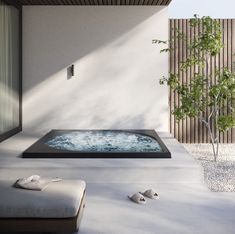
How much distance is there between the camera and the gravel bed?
4699mm

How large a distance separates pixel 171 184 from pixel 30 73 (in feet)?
13.7

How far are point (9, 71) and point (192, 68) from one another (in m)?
3.43

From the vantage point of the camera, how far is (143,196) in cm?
392

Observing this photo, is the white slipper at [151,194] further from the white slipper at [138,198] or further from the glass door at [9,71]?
the glass door at [9,71]

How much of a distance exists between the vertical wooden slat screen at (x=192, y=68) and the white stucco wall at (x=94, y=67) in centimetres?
35

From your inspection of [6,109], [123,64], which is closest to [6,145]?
[6,109]

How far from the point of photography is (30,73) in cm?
762

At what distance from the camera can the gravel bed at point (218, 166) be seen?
185 inches

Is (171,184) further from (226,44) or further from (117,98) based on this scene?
(226,44)

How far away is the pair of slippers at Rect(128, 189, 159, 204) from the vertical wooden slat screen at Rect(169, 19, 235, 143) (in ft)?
13.4

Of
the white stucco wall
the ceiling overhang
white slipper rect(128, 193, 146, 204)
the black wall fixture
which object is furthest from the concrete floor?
the ceiling overhang

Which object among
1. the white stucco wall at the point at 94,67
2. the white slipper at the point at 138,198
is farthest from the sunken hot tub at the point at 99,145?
the white slipper at the point at 138,198

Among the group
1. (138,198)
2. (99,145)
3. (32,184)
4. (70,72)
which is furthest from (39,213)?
(70,72)

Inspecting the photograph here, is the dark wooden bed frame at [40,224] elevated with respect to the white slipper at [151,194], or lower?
elevated
